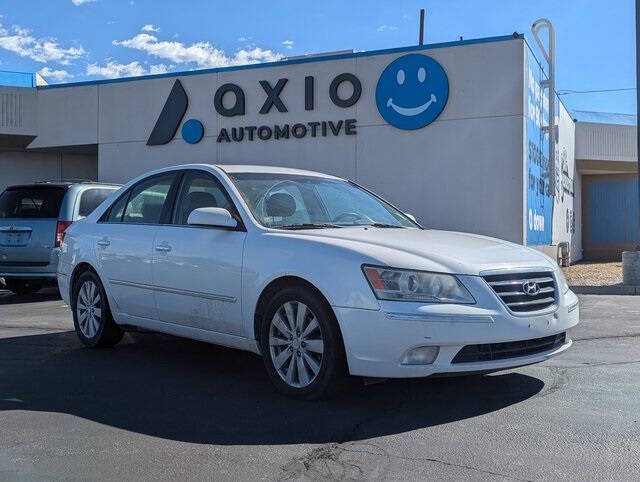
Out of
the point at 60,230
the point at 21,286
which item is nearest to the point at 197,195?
the point at 60,230

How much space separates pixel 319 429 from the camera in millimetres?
4109

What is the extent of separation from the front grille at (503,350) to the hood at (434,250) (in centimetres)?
46

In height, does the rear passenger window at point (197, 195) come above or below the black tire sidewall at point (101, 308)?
above

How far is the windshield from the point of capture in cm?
538

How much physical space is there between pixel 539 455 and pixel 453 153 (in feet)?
41.1

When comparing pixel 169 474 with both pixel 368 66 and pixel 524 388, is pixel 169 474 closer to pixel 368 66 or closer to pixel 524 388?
pixel 524 388

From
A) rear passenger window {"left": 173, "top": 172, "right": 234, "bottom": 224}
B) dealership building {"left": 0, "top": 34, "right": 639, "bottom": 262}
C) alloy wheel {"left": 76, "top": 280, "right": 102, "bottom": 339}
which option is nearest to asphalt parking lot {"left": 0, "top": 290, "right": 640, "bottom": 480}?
alloy wheel {"left": 76, "top": 280, "right": 102, "bottom": 339}

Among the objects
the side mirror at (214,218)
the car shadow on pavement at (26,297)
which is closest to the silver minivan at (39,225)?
the car shadow on pavement at (26,297)

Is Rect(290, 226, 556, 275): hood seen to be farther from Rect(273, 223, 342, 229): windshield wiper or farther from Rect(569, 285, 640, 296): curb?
Rect(569, 285, 640, 296): curb

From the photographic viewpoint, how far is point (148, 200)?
6355 mm

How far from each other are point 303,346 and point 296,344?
6 cm

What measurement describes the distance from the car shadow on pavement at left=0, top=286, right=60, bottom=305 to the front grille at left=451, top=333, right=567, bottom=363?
8.48m

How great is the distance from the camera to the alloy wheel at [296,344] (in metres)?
4.61

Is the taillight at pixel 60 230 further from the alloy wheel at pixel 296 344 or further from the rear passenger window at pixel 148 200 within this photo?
the alloy wheel at pixel 296 344
